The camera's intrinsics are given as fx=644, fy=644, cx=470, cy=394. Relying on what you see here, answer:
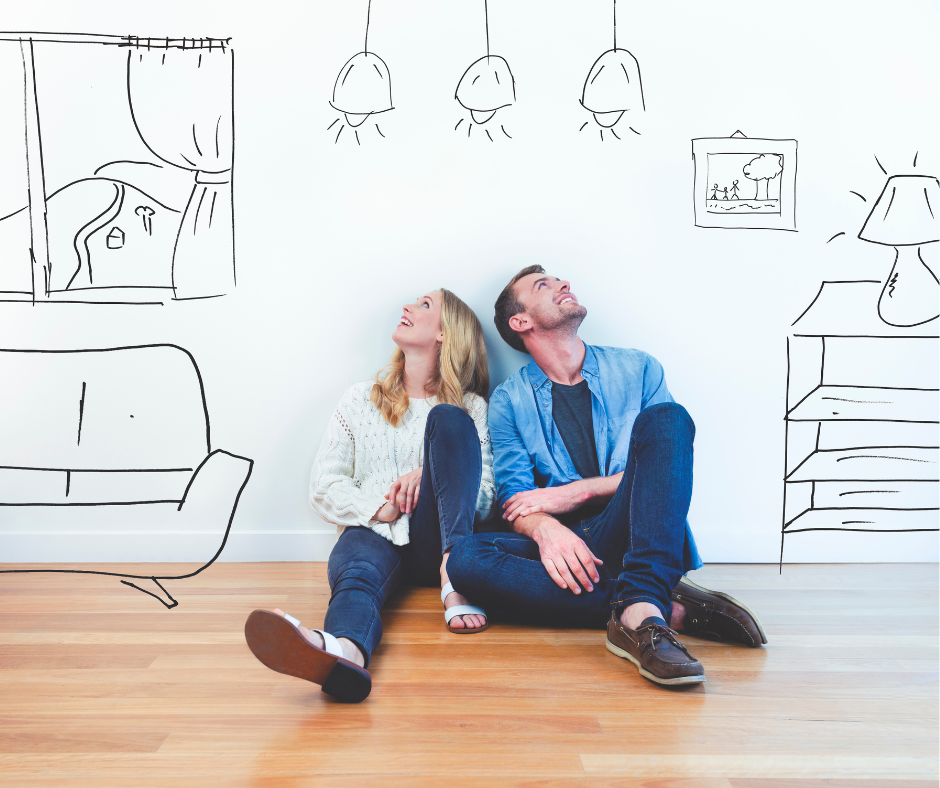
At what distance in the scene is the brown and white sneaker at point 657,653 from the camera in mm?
1150

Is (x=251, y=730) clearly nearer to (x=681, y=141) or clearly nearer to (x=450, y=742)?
(x=450, y=742)

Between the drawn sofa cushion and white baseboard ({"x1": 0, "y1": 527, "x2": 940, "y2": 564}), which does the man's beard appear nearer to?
white baseboard ({"x1": 0, "y1": 527, "x2": 940, "y2": 564})

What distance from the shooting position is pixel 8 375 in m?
1.96

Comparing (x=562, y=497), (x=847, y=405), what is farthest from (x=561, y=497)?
(x=847, y=405)

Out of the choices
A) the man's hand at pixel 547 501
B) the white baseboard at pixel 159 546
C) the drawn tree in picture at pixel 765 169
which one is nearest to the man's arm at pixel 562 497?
the man's hand at pixel 547 501

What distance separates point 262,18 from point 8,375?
4.34ft

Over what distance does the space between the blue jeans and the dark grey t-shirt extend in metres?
0.17

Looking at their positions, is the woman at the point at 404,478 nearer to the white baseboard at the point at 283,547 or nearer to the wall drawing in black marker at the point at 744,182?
the white baseboard at the point at 283,547

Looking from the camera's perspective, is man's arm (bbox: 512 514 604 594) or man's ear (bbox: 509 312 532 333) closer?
man's arm (bbox: 512 514 604 594)

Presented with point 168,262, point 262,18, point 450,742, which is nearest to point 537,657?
point 450,742

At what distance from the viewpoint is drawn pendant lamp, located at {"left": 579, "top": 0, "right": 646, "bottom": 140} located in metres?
1.95

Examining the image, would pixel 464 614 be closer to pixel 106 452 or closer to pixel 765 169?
pixel 106 452

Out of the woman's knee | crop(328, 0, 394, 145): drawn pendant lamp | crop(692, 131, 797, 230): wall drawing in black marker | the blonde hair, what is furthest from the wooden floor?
crop(328, 0, 394, 145): drawn pendant lamp

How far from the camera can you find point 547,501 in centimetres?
161
